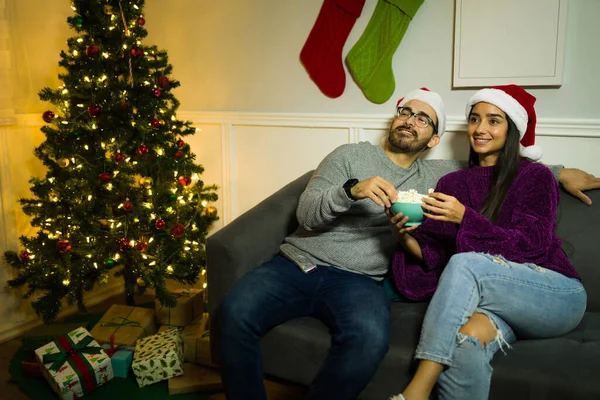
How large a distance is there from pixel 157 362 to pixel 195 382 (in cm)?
18

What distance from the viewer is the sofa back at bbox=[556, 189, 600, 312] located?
1.84 meters

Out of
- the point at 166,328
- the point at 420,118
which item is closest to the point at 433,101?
the point at 420,118

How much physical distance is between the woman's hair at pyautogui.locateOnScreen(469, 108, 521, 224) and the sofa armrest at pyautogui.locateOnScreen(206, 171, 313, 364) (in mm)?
790

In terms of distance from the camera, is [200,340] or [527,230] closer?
[527,230]

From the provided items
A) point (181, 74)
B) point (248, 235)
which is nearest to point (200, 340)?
point (248, 235)

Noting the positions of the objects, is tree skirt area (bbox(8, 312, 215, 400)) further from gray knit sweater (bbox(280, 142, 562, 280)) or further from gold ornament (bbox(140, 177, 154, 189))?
gold ornament (bbox(140, 177, 154, 189))

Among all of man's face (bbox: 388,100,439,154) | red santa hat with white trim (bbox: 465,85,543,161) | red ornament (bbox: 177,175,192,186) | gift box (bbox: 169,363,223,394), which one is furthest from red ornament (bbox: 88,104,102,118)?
red santa hat with white trim (bbox: 465,85,543,161)

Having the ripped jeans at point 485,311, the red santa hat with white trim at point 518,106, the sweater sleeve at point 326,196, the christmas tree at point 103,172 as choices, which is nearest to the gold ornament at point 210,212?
the christmas tree at point 103,172

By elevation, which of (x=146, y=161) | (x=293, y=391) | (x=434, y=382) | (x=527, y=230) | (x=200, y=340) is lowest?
(x=293, y=391)

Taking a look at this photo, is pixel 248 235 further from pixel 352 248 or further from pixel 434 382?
pixel 434 382

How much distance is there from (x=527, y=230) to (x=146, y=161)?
1.70 meters

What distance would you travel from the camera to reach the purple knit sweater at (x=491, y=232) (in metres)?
1.63

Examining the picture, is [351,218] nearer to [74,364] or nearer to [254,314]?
[254,314]

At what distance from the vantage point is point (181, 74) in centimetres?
308
